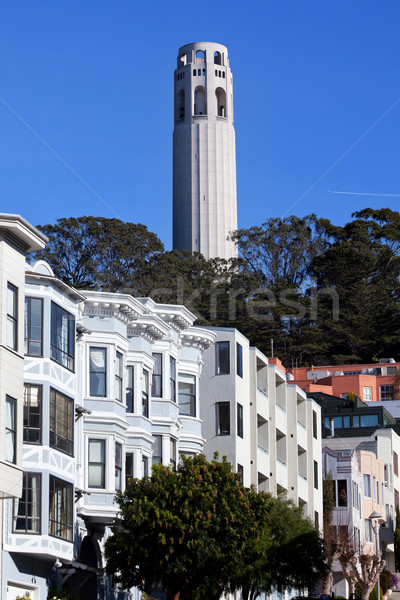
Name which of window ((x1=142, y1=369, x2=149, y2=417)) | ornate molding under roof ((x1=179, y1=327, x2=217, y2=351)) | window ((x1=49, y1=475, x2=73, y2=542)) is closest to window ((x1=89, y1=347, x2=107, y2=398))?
window ((x1=142, y1=369, x2=149, y2=417))

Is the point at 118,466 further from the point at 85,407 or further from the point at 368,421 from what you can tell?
the point at 368,421

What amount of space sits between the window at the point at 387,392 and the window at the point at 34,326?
2858 inches

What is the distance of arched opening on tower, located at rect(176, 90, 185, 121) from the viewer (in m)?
178

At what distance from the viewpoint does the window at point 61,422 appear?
3538 cm

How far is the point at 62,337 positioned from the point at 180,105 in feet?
476

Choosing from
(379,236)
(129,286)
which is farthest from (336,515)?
(379,236)

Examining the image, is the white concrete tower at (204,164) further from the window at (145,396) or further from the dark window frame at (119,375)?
the dark window frame at (119,375)

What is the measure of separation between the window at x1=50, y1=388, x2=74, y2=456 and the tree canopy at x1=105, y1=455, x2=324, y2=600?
2.54m

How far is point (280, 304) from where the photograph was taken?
11975 cm

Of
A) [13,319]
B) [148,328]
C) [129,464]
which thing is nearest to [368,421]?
[148,328]

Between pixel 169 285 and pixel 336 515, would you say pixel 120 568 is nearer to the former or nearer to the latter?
pixel 336 515

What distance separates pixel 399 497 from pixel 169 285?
137 ft

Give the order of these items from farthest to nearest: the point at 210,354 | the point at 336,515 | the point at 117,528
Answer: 1. the point at 336,515
2. the point at 210,354
3. the point at 117,528

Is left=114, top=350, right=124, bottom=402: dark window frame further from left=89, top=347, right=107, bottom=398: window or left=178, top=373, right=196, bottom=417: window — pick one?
left=178, top=373, right=196, bottom=417: window
